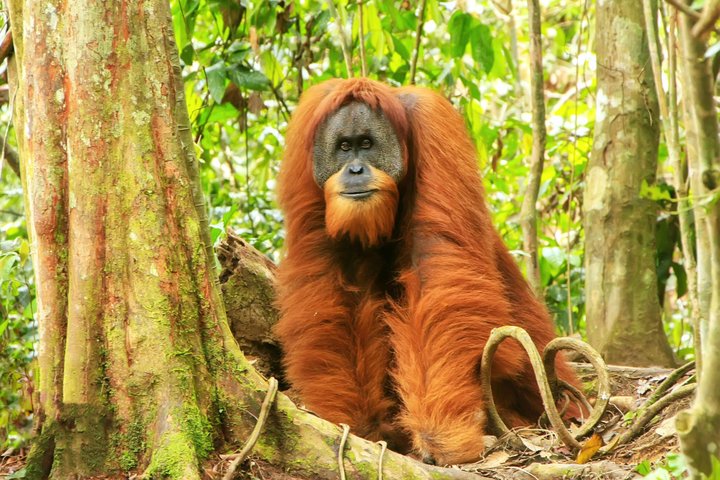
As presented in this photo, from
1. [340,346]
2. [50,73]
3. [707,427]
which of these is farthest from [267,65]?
[707,427]

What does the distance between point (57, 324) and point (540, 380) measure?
1744mm

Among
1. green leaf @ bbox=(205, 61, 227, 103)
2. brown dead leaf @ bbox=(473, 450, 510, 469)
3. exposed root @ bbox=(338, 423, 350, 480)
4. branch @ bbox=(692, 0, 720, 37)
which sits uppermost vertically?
green leaf @ bbox=(205, 61, 227, 103)

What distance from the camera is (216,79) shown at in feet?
17.5

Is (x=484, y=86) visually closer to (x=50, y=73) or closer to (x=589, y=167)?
(x=589, y=167)

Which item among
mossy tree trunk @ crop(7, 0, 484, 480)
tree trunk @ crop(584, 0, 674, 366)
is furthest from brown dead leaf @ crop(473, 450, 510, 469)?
tree trunk @ crop(584, 0, 674, 366)

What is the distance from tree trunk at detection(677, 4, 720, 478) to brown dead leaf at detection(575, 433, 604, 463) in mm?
1371

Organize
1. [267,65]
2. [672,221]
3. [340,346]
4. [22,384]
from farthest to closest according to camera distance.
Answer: [267,65] → [672,221] → [22,384] → [340,346]

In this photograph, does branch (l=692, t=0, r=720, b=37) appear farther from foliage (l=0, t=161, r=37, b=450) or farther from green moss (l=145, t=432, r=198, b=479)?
foliage (l=0, t=161, r=37, b=450)

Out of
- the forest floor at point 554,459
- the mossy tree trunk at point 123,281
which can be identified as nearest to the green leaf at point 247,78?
the mossy tree trunk at point 123,281

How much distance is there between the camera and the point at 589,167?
525 cm

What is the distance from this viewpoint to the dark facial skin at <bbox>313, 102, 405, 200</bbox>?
423 centimetres

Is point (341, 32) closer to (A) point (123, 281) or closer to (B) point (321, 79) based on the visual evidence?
(B) point (321, 79)

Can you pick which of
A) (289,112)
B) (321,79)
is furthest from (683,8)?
(289,112)

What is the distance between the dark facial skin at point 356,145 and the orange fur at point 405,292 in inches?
1.9
